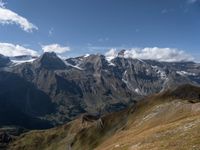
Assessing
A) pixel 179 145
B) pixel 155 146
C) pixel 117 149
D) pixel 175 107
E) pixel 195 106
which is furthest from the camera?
pixel 175 107

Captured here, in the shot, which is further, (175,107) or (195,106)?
(175,107)

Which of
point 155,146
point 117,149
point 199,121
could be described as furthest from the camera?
point 117,149

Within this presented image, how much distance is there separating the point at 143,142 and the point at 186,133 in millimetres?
11902

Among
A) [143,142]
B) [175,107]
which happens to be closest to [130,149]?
[143,142]

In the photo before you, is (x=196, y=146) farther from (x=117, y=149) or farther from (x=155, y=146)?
(x=117, y=149)

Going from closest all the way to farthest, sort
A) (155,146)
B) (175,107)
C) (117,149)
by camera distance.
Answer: (155,146), (117,149), (175,107)

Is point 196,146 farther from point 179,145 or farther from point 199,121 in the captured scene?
point 199,121

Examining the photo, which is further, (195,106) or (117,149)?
(195,106)

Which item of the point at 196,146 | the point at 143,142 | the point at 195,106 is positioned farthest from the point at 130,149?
the point at 195,106

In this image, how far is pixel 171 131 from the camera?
60656 mm

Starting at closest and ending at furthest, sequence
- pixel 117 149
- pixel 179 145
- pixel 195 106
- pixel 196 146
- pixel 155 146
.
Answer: pixel 196 146
pixel 179 145
pixel 155 146
pixel 117 149
pixel 195 106

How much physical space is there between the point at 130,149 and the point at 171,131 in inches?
334

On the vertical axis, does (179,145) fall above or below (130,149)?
above

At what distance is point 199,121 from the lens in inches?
2352
